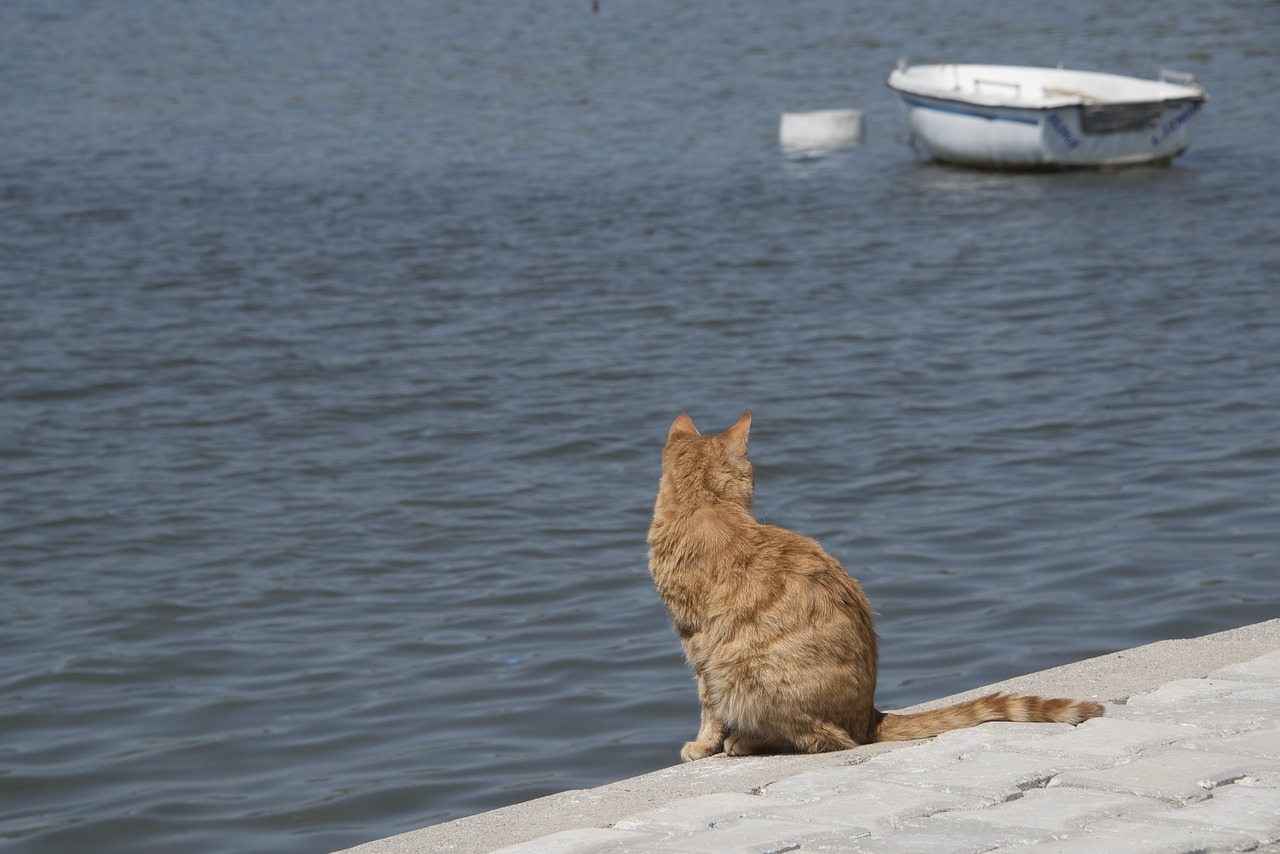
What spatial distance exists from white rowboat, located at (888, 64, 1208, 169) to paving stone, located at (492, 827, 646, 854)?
18.0 meters

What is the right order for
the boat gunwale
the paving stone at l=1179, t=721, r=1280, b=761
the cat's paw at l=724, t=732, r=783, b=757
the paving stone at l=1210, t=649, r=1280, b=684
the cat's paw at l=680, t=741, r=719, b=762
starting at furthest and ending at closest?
the boat gunwale → the cat's paw at l=680, t=741, r=719, b=762 → the paving stone at l=1210, t=649, r=1280, b=684 → the cat's paw at l=724, t=732, r=783, b=757 → the paving stone at l=1179, t=721, r=1280, b=761

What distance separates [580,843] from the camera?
150 inches

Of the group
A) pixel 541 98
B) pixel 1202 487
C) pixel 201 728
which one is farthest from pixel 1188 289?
pixel 541 98

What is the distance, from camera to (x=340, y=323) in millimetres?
14406

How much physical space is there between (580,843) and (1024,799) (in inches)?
42.3

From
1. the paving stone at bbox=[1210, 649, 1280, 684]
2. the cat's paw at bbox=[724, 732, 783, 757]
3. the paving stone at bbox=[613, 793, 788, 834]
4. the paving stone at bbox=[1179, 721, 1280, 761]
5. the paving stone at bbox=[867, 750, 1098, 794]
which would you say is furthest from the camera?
the paving stone at bbox=[1210, 649, 1280, 684]

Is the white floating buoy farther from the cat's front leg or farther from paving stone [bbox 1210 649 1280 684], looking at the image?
the cat's front leg

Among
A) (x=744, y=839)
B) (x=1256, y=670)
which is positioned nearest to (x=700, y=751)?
(x=744, y=839)

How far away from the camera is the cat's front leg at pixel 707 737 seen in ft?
16.2

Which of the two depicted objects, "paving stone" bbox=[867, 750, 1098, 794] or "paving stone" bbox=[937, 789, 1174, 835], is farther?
"paving stone" bbox=[867, 750, 1098, 794]

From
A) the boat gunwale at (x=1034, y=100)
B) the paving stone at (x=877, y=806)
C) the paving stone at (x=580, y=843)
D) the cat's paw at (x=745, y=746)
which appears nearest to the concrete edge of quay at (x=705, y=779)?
the cat's paw at (x=745, y=746)

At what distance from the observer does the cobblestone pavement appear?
365 centimetres

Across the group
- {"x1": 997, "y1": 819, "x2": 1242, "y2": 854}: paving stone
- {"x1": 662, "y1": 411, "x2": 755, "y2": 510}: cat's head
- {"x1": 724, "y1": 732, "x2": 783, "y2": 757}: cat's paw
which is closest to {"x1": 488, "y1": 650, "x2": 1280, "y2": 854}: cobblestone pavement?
{"x1": 997, "y1": 819, "x2": 1242, "y2": 854}: paving stone

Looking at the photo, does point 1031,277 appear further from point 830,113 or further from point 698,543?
point 698,543
